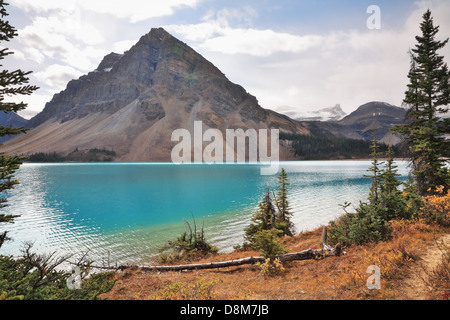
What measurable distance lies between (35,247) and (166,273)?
1740 centimetres

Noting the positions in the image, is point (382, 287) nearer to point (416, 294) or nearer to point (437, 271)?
point (416, 294)

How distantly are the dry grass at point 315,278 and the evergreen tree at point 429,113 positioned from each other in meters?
8.84

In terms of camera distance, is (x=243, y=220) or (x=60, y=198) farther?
(x=60, y=198)

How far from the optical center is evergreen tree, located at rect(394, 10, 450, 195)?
17828mm

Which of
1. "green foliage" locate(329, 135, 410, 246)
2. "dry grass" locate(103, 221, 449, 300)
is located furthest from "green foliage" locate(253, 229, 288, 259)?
"green foliage" locate(329, 135, 410, 246)

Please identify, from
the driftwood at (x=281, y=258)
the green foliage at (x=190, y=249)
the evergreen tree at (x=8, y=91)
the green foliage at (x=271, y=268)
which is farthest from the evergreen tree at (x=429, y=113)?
the evergreen tree at (x=8, y=91)

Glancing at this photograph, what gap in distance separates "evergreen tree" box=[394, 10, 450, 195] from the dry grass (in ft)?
29.0

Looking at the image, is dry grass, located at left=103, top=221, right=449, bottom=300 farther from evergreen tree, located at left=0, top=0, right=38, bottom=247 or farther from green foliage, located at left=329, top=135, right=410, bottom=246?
evergreen tree, located at left=0, top=0, right=38, bottom=247

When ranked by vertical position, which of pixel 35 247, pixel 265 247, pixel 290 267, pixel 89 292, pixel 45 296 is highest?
pixel 45 296

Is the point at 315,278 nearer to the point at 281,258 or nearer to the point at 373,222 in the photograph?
the point at 281,258

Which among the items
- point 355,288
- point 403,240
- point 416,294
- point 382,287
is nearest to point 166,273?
point 355,288

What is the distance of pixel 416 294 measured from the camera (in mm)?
7027

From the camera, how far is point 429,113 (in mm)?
18734

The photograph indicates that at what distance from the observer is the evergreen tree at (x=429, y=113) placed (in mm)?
17828
